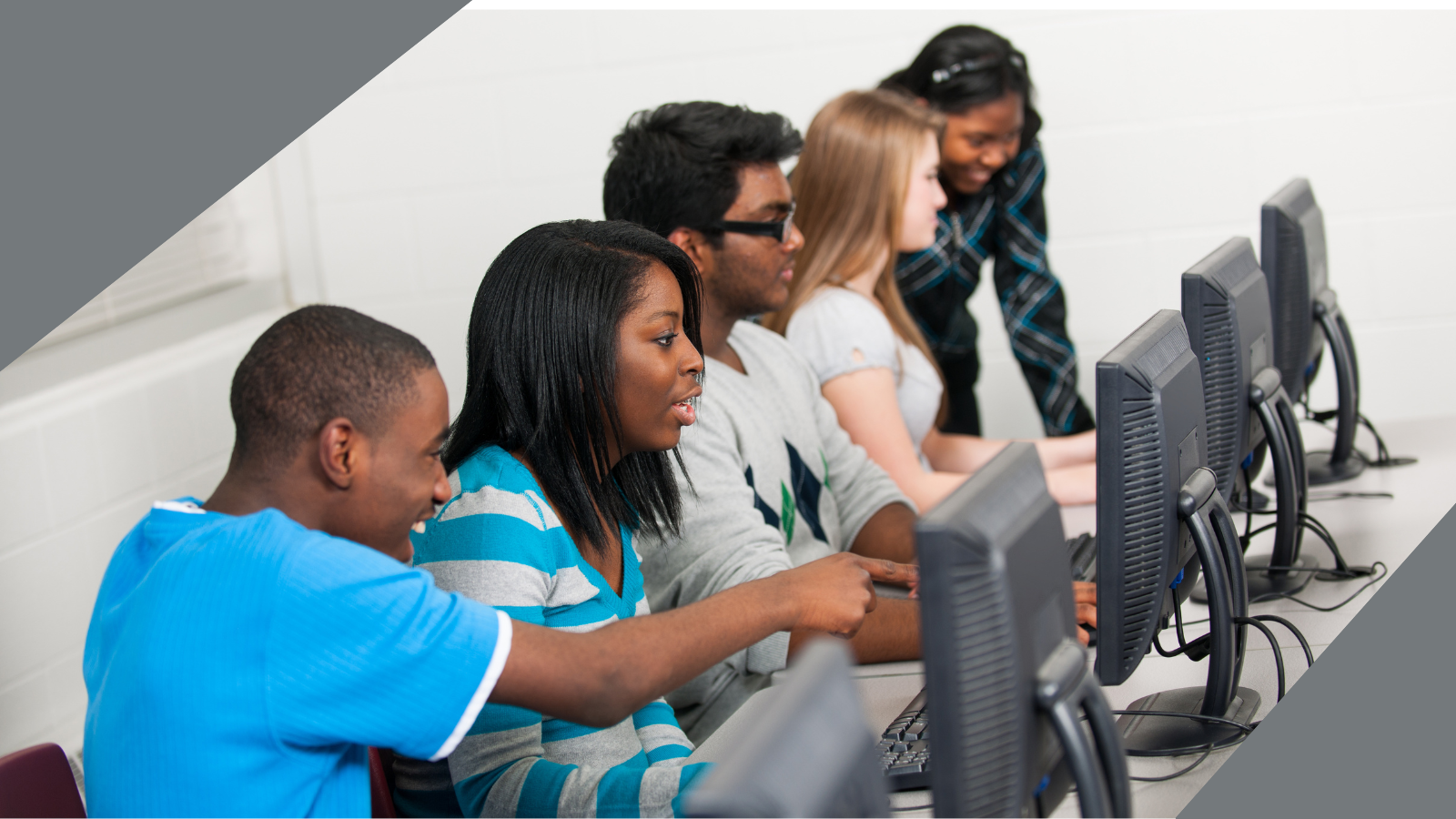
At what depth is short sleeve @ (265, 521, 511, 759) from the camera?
91 centimetres

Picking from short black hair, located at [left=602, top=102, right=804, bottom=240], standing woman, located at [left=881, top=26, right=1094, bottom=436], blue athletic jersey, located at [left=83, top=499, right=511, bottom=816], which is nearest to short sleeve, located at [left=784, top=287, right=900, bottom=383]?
short black hair, located at [left=602, top=102, right=804, bottom=240]

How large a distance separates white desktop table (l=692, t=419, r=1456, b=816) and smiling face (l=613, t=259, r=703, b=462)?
0.30 meters

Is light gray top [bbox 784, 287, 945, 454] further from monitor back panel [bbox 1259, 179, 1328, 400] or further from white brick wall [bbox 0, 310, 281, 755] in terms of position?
white brick wall [bbox 0, 310, 281, 755]

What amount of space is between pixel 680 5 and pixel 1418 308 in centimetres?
197

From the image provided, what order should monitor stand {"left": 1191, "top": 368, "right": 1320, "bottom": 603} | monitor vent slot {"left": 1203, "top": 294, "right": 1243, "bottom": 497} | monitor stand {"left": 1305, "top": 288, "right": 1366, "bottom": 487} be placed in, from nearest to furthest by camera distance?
monitor vent slot {"left": 1203, "top": 294, "right": 1243, "bottom": 497} < monitor stand {"left": 1191, "top": 368, "right": 1320, "bottom": 603} < monitor stand {"left": 1305, "top": 288, "right": 1366, "bottom": 487}

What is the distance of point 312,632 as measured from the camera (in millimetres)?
912

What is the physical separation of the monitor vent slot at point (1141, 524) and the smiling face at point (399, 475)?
0.62m

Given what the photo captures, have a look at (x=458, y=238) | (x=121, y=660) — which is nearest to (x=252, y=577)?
(x=121, y=660)

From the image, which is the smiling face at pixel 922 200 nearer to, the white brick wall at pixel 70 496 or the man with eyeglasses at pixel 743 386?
the man with eyeglasses at pixel 743 386

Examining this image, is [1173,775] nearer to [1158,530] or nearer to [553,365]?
[1158,530]

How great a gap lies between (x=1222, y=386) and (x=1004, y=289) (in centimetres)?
144

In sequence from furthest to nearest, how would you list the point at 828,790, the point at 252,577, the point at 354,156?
the point at 354,156 < the point at 252,577 < the point at 828,790

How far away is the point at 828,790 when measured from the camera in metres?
0.71

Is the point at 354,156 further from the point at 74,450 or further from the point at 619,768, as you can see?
the point at 619,768
